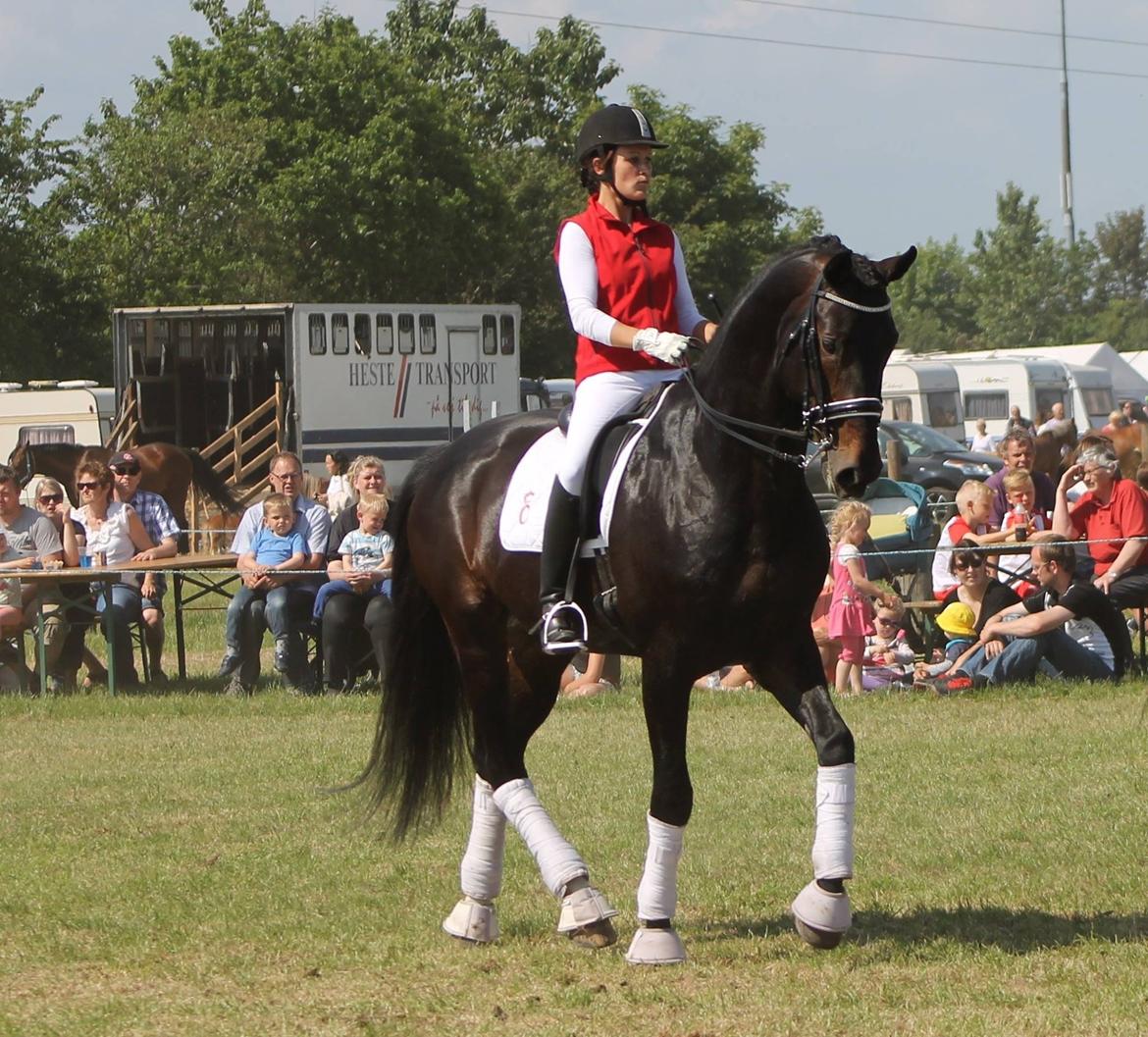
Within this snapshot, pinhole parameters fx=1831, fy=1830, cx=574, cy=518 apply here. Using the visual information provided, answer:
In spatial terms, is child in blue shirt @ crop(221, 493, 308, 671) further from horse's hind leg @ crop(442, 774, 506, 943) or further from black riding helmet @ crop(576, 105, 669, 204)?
black riding helmet @ crop(576, 105, 669, 204)

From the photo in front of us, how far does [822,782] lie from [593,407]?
1.47 meters

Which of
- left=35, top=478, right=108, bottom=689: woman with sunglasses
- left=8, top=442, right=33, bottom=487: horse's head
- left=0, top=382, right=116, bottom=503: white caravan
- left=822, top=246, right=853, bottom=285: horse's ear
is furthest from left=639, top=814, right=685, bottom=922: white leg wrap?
left=0, top=382, right=116, bottom=503: white caravan

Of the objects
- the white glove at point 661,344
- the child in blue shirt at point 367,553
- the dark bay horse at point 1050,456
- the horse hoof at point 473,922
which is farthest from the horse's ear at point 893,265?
the dark bay horse at point 1050,456

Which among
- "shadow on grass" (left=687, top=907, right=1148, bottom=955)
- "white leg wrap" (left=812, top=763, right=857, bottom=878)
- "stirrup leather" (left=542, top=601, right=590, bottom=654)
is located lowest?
"shadow on grass" (left=687, top=907, right=1148, bottom=955)

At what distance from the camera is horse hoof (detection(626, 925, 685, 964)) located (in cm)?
577

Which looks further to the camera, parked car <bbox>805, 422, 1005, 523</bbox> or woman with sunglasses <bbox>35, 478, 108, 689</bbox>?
parked car <bbox>805, 422, 1005, 523</bbox>

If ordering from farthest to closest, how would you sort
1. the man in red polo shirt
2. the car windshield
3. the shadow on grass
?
1. the car windshield
2. the man in red polo shirt
3. the shadow on grass

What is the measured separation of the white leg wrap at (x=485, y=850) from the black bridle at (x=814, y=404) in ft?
5.72

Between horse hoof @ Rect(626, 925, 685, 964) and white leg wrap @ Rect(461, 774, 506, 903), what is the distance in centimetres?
72

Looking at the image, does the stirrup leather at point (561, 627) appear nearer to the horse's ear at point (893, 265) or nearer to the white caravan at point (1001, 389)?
the horse's ear at point (893, 265)

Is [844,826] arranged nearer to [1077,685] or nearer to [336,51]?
[1077,685]

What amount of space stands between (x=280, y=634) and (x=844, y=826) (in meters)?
8.20

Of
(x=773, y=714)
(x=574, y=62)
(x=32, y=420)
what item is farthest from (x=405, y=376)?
(x=574, y=62)

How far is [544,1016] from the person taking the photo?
527 cm
